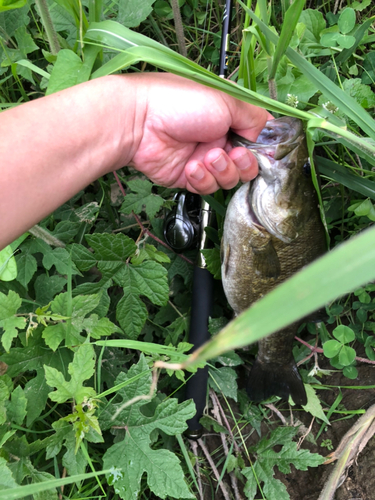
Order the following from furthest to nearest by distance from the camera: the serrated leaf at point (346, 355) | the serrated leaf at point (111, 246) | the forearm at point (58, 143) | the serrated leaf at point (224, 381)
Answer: the serrated leaf at point (224, 381), the serrated leaf at point (346, 355), the serrated leaf at point (111, 246), the forearm at point (58, 143)

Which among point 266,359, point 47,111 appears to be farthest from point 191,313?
point 47,111

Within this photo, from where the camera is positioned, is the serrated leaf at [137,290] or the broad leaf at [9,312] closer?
the broad leaf at [9,312]

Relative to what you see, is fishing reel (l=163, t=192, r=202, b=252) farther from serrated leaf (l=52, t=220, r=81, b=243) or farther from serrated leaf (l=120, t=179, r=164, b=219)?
serrated leaf (l=52, t=220, r=81, b=243)

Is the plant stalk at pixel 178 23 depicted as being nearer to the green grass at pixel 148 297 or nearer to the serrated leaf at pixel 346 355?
the green grass at pixel 148 297

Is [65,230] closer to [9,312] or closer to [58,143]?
[9,312]

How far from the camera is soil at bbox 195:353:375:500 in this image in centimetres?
184

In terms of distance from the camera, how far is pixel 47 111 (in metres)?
1.29

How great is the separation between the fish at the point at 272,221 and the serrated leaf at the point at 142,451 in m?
0.60

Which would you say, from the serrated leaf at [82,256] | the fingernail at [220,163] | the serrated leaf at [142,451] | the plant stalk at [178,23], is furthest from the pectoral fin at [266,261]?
the plant stalk at [178,23]

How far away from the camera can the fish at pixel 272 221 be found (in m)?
1.46

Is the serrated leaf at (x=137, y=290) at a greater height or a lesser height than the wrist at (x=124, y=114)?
lesser

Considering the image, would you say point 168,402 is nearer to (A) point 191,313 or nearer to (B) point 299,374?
(A) point 191,313

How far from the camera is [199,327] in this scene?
1.98m

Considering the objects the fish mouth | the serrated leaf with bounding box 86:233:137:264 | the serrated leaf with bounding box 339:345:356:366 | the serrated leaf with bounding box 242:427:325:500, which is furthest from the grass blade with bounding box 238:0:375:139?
the serrated leaf with bounding box 242:427:325:500
